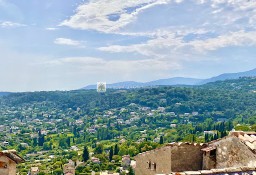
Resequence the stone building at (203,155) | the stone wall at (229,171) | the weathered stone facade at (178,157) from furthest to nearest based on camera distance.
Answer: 1. the weathered stone facade at (178,157)
2. the stone building at (203,155)
3. the stone wall at (229,171)

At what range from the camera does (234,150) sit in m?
12.7

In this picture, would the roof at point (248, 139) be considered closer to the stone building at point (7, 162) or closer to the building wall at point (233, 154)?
the building wall at point (233, 154)

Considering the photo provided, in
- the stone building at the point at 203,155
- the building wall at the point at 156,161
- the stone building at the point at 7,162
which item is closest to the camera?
the stone building at the point at 7,162

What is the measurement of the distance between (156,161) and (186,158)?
1350 millimetres

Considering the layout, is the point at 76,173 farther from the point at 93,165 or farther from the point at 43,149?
the point at 43,149

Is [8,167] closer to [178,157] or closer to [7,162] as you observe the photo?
[7,162]

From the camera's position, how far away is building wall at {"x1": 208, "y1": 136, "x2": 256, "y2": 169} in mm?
12023

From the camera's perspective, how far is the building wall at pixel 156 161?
44.9ft

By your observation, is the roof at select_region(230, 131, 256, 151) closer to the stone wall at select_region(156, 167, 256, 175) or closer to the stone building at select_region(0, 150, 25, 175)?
the stone wall at select_region(156, 167, 256, 175)

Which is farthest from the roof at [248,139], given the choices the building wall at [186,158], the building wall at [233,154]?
the building wall at [186,158]

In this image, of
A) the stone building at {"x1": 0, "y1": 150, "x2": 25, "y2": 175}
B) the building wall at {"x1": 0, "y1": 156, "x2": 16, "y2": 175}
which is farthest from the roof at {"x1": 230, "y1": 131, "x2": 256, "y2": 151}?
the building wall at {"x1": 0, "y1": 156, "x2": 16, "y2": 175}

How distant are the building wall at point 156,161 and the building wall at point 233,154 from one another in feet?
6.10

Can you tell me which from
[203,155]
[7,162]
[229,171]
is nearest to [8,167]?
[7,162]

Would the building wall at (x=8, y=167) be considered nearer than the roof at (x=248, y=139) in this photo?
Yes
